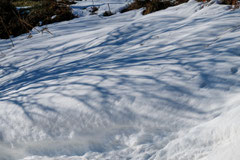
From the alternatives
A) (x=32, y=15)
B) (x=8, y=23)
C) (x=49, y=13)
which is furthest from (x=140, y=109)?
(x=32, y=15)

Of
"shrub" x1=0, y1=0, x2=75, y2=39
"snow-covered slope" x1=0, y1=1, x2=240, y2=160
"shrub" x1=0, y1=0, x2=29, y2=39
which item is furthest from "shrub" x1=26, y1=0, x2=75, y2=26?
"snow-covered slope" x1=0, y1=1, x2=240, y2=160

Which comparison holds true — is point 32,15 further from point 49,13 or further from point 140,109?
point 140,109

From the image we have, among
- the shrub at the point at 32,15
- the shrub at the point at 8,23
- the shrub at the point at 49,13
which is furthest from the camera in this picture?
the shrub at the point at 49,13

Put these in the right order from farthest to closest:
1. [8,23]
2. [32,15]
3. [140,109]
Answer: [32,15] < [8,23] < [140,109]

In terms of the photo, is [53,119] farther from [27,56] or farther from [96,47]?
[27,56]

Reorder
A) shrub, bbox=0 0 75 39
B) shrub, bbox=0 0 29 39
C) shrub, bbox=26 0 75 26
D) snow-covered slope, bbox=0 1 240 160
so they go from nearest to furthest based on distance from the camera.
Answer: snow-covered slope, bbox=0 1 240 160 < shrub, bbox=0 0 29 39 < shrub, bbox=0 0 75 39 < shrub, bbox=26 0 75 26

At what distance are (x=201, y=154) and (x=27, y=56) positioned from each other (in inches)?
127

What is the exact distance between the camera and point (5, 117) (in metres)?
1.57

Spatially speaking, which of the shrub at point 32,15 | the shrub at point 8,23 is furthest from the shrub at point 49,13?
the shrub at point 8,23

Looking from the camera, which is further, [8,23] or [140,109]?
[8,23]

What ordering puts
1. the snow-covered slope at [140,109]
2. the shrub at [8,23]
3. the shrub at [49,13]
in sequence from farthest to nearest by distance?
the shrub at [49,13]
the shrub at [8,23]
the snow-covered slope at [140,109]

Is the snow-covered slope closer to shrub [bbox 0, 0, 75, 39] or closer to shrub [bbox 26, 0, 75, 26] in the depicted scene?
shrub [bbox 0, 0, 75, 39]

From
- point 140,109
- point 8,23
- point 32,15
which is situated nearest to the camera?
point 140,109

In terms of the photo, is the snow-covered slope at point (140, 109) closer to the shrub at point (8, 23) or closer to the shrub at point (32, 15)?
the shrub at point (8, 23)
